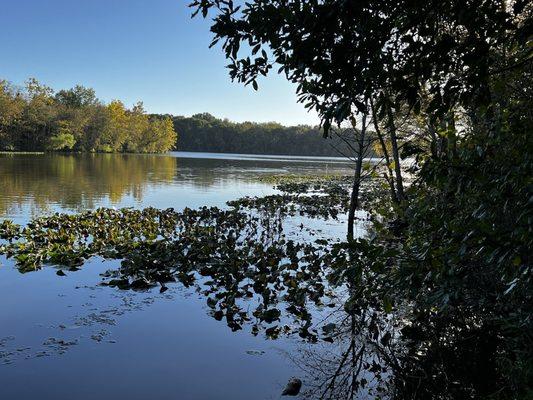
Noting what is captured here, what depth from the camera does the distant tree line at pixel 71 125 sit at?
74238 millimetres

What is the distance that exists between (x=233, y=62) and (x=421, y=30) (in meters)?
1.44

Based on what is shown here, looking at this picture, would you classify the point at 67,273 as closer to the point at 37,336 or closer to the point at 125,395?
the point at 37,336

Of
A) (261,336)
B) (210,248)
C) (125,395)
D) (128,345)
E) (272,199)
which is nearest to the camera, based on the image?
(125,395)

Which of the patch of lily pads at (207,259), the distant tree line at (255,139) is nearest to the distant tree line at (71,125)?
the distant tree line at (255,139)

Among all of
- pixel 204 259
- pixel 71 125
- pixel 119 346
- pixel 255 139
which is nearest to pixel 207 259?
pixel 204 259

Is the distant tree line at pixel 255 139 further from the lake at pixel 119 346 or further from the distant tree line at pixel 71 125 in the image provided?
the lake at pixel 119 346

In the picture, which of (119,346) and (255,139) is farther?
(255,139)

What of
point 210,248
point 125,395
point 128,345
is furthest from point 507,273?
point 210,248

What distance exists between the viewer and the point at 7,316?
7918mm

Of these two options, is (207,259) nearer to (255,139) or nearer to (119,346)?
(119,346)

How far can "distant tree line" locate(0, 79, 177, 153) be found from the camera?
74.2 m

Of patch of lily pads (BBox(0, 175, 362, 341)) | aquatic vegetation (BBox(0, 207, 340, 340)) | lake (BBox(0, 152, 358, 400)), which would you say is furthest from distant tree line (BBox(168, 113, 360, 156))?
lake (BBox(0, 152, 358, 400))

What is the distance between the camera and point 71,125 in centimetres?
8319

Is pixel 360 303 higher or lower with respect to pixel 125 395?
higher
